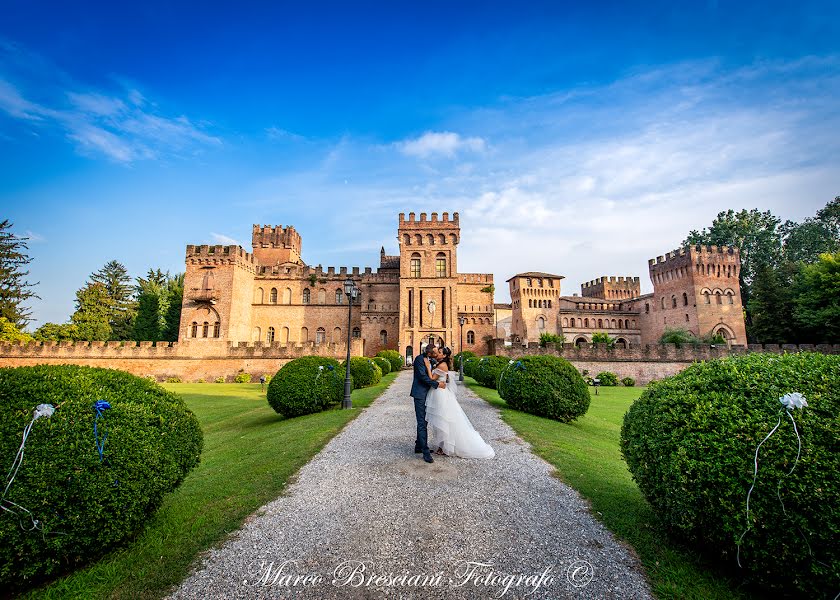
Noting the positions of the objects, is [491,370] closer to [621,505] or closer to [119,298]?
[621,505]

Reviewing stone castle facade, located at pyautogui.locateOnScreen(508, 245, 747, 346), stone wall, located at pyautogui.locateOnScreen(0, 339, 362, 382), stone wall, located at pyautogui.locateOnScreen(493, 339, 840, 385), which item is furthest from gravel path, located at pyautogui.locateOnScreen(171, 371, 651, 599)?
stone castle facade, located at pyautogui.locateOnScreen(508, 245, 747, 346)

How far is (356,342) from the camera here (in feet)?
116

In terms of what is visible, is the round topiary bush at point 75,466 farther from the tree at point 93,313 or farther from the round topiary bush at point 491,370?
the tree at point 93,313

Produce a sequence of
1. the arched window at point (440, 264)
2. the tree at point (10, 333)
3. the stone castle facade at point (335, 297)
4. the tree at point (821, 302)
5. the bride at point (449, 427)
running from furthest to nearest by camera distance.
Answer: the arched window at point (440, 264) → the stone castle facade at point (335, 297) → the tree at point (10, 333) → the tree at point (821, 302) → the bride at point (449, 427)

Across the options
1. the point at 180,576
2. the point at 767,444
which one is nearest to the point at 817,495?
the point at 767,444

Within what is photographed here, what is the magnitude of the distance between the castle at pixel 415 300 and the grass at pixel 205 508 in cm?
2634

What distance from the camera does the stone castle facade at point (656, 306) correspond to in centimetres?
4344

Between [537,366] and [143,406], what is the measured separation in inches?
417

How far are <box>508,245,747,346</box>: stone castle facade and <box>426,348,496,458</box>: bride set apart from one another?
117 ft

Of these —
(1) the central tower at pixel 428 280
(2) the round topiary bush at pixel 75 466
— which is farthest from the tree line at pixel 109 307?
(2) the round topiary bush at pixel 75 466

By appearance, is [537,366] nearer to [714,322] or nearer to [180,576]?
[180,576]

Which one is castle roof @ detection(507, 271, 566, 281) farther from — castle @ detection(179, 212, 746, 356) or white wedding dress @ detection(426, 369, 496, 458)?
white wedding dress @ detection(426, 369, 496, 458)

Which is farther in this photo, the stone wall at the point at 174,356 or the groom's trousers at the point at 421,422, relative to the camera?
the stone wall at the point at 174,356

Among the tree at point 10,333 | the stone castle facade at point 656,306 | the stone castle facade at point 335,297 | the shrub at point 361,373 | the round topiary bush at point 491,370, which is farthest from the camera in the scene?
the stone castle facade at point 656,306
